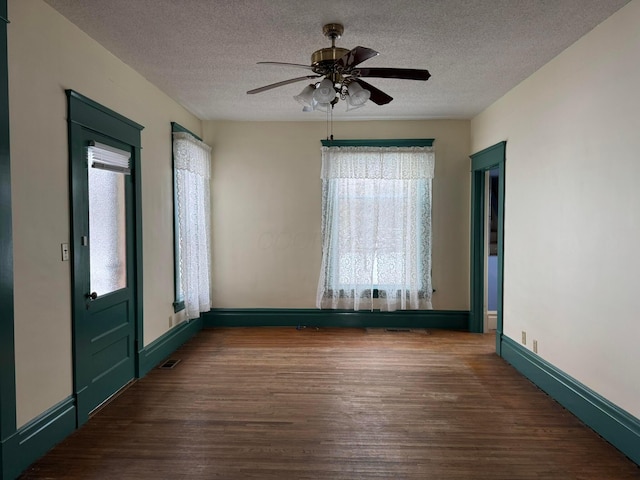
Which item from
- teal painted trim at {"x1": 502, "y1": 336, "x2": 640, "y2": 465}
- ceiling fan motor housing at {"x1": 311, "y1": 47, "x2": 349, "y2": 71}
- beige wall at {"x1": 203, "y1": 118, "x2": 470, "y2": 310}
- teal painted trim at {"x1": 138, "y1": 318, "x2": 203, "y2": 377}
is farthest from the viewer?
beige wall at {"x1": 203, "y1": 118, "x2": 470, "y2": 310}

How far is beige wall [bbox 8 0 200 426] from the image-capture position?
2.18 metres

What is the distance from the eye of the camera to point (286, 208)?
5211 mm

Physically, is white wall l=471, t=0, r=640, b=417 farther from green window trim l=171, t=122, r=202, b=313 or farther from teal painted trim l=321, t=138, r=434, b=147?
green window trim l=171, t=122, r=202, b=313

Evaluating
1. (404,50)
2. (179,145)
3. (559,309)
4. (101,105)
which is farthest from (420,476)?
(179,145)

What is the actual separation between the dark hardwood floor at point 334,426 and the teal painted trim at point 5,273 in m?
0.44

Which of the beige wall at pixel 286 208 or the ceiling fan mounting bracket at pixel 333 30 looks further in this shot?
the beige wall at pixel 286 208

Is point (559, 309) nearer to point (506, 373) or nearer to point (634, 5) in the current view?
point (506, 373)

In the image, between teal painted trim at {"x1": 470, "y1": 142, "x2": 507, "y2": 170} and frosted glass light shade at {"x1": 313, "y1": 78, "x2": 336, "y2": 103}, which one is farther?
teal painted trim at {"x1": 470, "y1": 142, "x2": 507, "y2": 170}

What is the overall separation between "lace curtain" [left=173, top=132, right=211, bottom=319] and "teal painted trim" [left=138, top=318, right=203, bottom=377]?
23cm

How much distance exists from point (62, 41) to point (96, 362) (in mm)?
2213

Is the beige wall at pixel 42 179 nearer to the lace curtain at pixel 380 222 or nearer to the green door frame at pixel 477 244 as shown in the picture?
the lace curtain at pixel 380 222

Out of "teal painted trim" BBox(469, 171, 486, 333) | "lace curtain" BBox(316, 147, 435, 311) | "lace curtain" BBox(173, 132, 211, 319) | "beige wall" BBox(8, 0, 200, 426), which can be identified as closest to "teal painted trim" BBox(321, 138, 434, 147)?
"lace curtain" BBox(316, 147, 435, 311)

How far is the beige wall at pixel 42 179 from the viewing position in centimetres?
218

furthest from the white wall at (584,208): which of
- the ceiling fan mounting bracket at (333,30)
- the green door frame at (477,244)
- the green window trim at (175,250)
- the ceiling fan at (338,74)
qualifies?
the green window trim at (175,250)
